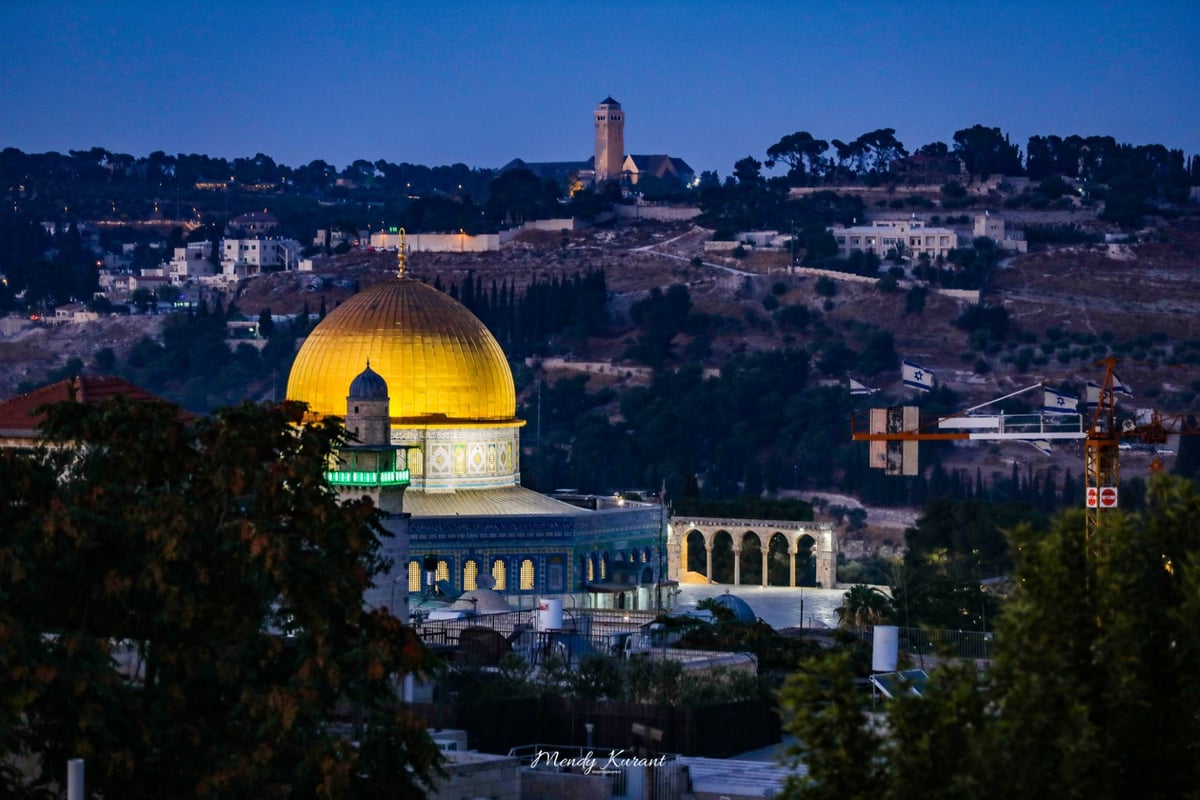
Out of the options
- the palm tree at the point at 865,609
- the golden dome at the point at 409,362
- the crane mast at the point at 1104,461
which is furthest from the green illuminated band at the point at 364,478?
the crane mast at the point at 1104,461

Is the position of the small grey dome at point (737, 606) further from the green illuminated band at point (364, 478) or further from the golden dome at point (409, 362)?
the green illuminated band at point (364, 478)

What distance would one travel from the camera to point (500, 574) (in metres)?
48.8

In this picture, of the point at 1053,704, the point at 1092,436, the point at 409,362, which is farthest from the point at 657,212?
the point at 1053,704

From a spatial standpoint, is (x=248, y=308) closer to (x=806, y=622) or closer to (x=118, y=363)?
(x=118, y=363)

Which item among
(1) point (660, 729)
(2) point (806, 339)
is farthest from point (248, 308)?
(1) point (660, 729)

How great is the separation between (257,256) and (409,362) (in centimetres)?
12663

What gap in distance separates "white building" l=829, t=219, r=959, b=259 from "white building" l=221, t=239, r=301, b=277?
3144 centimetres

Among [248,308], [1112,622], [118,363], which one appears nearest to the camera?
[1112,622]

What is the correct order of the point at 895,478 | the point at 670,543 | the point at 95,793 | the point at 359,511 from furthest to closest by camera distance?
the point at 895,478, the point at 670,543, the point at 359,511, the point at 95,793

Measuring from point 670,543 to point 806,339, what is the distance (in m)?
70.1

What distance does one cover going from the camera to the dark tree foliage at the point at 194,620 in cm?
2028

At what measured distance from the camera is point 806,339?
129750 millimetres

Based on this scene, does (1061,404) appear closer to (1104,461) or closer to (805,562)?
(805,562)

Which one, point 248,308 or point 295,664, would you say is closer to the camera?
point 295,664
